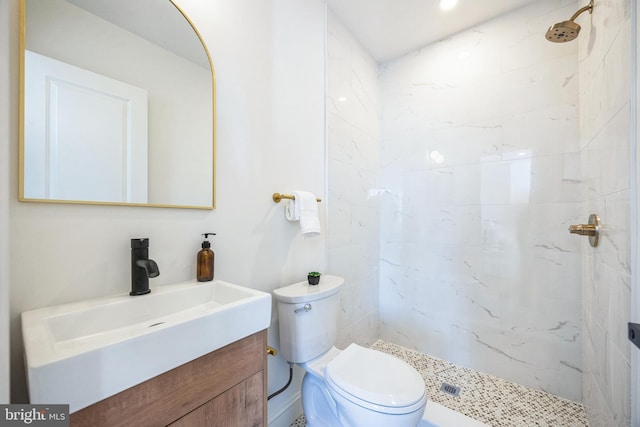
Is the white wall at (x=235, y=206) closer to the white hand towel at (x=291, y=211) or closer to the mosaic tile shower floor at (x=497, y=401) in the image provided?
the white hand towel at (x=291, y=211)

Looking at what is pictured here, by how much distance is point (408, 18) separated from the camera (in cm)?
185

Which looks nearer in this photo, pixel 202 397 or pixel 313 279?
pixel 202 397

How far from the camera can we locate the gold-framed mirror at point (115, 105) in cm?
75

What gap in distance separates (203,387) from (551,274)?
2053mm

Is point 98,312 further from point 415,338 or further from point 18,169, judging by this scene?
point 415,338

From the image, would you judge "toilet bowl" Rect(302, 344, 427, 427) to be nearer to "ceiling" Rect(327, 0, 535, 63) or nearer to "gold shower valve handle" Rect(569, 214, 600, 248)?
"gold shower valve handle" Rect(569, 214, 600, 248)

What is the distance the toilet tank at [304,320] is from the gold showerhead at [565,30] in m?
1.73

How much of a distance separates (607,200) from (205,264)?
1718mm

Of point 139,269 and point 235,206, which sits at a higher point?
point 235,206

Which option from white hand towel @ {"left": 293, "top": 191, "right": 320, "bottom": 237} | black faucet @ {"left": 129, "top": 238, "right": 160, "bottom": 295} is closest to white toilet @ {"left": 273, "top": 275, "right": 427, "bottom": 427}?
white hand towel @ {"left": 293, "top": 191, "right": 320, "bottom": 237}

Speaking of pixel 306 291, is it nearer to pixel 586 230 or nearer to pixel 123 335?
pixel 123 335

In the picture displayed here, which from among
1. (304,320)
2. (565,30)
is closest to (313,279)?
(304,320)

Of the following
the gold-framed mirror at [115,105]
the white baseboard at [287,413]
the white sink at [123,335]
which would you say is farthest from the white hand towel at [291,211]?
the white baseboard at [287,413]

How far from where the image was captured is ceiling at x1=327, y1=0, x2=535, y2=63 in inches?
68.5
